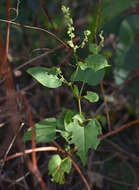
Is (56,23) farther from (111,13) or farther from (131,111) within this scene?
(131,111)

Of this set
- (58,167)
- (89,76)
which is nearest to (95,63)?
(89,76)

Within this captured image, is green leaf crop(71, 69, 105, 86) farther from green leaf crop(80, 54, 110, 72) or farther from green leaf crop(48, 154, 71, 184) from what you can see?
green leaf crop(48, 154, 71, 184)

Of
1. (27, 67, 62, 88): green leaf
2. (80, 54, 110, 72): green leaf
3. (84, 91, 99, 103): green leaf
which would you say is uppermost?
(80, 54, 110, 72): green leaf

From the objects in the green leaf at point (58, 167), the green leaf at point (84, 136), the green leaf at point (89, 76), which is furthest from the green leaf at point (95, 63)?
the green leaf at point (58, 167)

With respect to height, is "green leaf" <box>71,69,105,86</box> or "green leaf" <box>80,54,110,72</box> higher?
"green leaf" <box>80,54,110,72</box>

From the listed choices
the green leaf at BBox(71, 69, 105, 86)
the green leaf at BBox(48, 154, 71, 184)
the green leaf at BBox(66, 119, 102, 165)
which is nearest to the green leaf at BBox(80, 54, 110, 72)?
the green leaf at BBox(71, 69, 105, 86)

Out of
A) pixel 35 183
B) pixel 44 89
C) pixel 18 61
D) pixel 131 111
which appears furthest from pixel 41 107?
pixel 131 111

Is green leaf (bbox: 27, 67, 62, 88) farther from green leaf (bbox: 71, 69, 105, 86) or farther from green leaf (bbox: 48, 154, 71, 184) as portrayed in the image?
green leaf (bbox: 48, 154, 71, 184)
